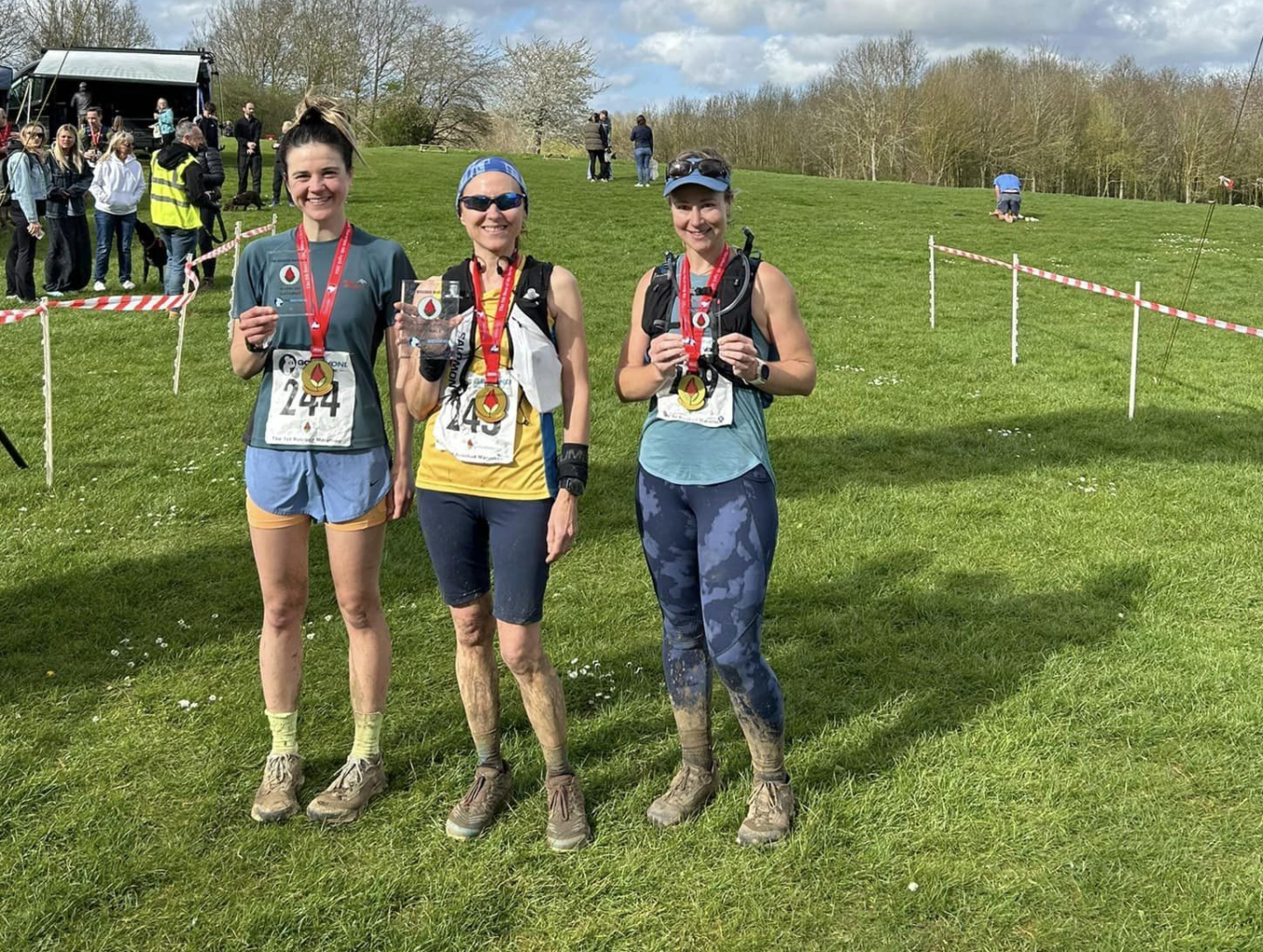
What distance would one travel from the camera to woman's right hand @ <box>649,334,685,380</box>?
3.00m

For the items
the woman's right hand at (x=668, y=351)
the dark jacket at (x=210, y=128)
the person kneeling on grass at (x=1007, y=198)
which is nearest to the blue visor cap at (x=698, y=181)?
the woman's right hand at (x=668, y=351)

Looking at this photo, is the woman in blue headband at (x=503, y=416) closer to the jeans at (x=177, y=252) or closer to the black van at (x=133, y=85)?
the jeans at (x=177, y=252)

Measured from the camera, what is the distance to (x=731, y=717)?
437cm

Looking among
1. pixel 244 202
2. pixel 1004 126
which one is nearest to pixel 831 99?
pixel 1004 126

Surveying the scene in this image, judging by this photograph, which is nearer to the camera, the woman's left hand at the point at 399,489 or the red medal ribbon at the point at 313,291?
the red medal ribbon at the point at 313,291

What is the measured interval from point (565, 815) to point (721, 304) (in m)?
1.80

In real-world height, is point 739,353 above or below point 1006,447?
above

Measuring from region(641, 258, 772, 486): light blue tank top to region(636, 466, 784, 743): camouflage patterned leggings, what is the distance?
0.10ft

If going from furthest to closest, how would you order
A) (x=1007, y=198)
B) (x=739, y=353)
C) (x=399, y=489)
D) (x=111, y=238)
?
(x=1007, y=198)
(x=111, y=238)
(x=399, y=489)
(x=739, y=353)

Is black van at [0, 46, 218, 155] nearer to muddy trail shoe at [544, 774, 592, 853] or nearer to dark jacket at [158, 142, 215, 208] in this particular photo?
dark jacket at [158, 142, 215, 208]

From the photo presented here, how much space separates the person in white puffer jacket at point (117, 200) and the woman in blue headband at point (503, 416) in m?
12.7

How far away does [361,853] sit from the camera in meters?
3.42

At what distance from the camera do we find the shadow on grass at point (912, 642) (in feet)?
14.1

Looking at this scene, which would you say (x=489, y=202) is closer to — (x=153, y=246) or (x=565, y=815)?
(x=565, y=815)
